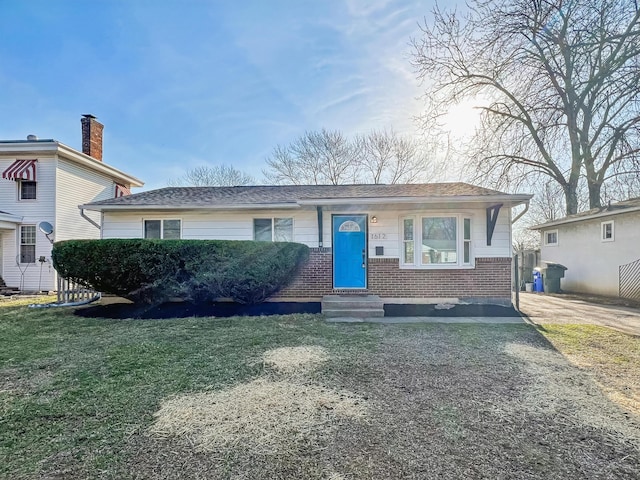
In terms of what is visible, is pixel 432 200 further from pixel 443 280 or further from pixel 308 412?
Answer: pixel 308 412

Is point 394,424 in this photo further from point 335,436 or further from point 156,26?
point 156,26

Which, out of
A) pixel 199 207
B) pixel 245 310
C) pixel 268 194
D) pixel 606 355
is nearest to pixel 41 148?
pixel 199 207

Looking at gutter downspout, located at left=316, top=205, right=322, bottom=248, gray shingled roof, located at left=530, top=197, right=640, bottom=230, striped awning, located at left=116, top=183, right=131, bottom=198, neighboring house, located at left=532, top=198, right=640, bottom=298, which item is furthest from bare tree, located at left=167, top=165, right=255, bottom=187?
gray shingled roof, located at left=530, top=197, right=640, bottom=230

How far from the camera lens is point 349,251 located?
902 cm

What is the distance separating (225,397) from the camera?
317cm

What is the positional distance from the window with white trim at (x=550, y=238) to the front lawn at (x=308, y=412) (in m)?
11.5

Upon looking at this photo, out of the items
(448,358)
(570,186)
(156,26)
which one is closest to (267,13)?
(156,26)

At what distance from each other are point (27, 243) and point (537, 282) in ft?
66.7

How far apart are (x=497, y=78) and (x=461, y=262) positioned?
10660 millimetres

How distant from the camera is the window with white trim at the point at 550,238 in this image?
1498 cm

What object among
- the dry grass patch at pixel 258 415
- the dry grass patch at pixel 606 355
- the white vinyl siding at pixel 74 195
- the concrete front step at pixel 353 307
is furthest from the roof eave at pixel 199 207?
the dry grass patch at pixel 606 355

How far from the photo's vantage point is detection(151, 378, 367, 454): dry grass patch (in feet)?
8.00

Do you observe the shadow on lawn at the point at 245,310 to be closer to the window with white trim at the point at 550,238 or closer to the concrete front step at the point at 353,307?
the concrete front step at the point at 353,307

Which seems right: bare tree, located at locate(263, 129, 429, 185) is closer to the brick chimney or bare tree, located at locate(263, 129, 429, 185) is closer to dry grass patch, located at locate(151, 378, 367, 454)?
the brick chimney
